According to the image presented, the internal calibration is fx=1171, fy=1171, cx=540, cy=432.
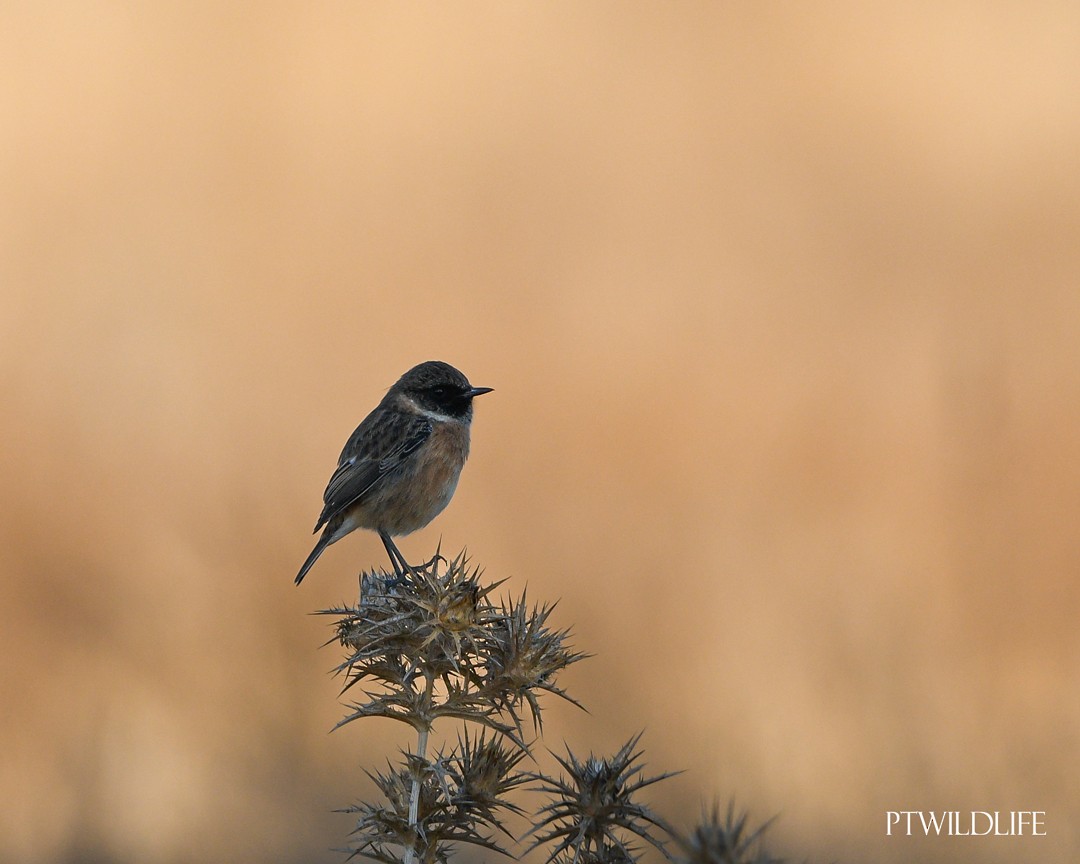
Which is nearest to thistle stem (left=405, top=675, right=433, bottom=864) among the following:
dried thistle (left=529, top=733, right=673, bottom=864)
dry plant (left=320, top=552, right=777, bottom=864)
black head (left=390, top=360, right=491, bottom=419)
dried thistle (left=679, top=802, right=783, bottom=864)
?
dry plant (left=320, top=552, right=777, bottom=864)

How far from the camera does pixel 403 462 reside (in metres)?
6.47

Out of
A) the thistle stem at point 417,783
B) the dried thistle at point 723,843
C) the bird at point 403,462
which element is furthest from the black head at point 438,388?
the dried thistle at point 723,843

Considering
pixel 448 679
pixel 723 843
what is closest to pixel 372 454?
pixel 448 679

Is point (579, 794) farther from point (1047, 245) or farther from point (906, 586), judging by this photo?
point (1047, 245)

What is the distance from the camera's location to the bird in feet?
20.9

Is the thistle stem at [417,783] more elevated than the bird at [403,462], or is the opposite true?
the bird at [403,462]

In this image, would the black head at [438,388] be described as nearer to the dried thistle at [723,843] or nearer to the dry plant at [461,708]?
the dry plant at [461,708]

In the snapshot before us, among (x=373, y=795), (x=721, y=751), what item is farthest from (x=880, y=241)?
(x=373, y=795)

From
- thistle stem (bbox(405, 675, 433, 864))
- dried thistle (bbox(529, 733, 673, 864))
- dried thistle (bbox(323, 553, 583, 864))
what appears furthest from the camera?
dried thistle (bbox(323, 553, 583, 864))

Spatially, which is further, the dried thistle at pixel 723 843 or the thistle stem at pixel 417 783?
the thistle stem at pixel 417 783

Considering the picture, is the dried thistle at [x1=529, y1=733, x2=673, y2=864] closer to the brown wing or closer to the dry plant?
the dry plant

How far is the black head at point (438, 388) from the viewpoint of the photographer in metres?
6.61

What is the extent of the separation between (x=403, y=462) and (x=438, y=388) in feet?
1.64

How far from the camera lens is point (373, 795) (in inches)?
348
